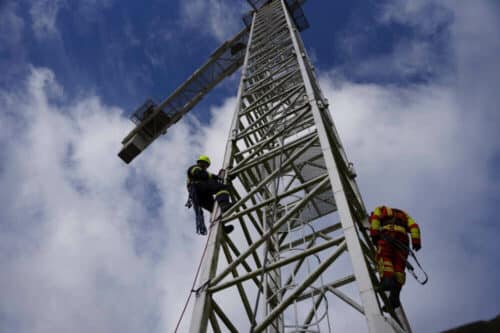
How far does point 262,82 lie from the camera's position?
1041cm

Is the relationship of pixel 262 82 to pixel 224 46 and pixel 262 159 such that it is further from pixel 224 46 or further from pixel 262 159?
pixel 224 46

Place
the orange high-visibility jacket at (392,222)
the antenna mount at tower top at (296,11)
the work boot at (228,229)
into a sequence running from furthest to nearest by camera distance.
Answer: the antenna mount at tower top at (296,11) < the work boot at (228,229) < the orange high-visibility jacket at (392,222)

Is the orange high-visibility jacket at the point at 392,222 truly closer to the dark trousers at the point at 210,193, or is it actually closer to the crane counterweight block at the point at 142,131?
the dark trousers at the point at 210,193

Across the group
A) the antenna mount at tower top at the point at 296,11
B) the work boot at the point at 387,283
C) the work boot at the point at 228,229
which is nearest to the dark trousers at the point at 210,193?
the work boot at the point at 228,229

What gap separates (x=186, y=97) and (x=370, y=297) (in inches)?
803

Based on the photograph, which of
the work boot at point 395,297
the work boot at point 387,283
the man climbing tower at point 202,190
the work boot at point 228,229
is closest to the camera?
the work boot at point 387,283

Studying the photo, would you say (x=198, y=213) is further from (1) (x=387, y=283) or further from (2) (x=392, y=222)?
(1) (x=387, y=283)

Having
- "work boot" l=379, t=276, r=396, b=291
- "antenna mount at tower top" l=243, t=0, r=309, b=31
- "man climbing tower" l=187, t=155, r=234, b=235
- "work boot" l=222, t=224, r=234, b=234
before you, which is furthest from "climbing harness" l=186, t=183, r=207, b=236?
"antenna mount at tower top" l=243, t=0, r=309, b=31

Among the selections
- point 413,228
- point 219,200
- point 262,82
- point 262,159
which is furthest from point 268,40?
point 413,228

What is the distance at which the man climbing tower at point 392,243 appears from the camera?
433cm

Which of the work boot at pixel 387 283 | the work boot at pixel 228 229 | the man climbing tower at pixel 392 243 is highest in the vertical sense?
the work boot at pixel 228 229

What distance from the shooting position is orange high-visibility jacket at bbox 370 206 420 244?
4984 millimetres

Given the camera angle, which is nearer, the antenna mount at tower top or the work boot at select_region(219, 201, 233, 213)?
the work boot at select_region(219, 201, 233, 213)

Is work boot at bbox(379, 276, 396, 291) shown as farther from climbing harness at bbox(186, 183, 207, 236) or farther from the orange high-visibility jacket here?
climbing harness at bbox(186, 183, 207, 236)
